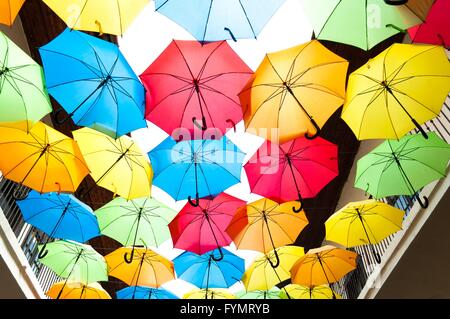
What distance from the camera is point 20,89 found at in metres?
3.30

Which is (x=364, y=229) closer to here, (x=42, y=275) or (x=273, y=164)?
(x=273, y=164)

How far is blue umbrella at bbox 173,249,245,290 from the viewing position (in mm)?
5617

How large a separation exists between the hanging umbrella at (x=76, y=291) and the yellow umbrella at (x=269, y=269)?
6.98ft

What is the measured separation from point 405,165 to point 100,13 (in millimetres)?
3372

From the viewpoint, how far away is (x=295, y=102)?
3506mm

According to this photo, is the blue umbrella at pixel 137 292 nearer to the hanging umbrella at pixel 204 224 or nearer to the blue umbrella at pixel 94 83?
the hanging umbrella at pixel 204 224

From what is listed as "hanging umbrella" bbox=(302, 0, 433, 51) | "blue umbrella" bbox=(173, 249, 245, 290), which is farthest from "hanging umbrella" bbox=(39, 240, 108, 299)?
"hanging umbrella" bbox=(302, 0, 433, 51)

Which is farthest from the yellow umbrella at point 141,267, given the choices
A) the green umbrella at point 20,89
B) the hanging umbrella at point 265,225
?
the green umbrella at point 20,89

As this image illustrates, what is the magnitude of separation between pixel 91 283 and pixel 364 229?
152 inches

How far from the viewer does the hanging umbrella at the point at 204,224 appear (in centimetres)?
488

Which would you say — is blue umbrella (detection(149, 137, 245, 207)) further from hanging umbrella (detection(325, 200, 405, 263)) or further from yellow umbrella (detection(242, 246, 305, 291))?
yellow umbrella (detection(242, 246, 305, 291))

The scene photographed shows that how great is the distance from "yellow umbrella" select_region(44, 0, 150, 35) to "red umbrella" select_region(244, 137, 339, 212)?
1941mm

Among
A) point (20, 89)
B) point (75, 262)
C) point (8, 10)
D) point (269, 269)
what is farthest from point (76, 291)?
point (8, 10)
